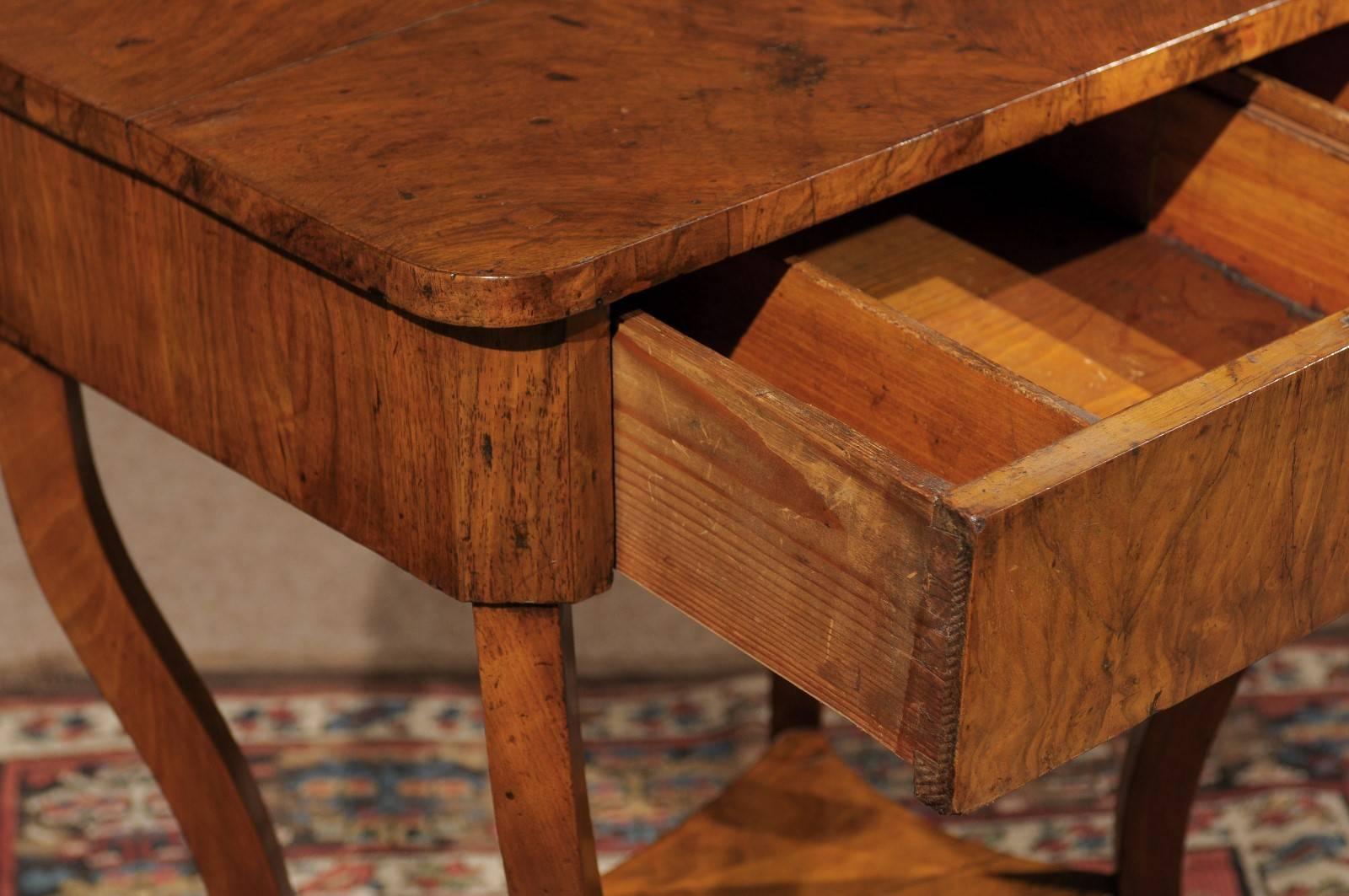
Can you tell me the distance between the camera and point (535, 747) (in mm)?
929

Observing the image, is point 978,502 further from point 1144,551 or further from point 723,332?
point 723,332

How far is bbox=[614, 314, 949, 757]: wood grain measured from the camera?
0.76m

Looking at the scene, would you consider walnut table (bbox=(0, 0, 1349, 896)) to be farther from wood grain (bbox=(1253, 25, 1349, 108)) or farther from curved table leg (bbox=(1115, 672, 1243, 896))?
curved table leg (bbox=(1115, 672, 1243, 896))

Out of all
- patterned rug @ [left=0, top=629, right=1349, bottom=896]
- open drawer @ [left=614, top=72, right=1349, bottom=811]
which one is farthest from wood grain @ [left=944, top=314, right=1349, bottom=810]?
patterned rug @ [left=0, top=629, right=1349, bottom=896]

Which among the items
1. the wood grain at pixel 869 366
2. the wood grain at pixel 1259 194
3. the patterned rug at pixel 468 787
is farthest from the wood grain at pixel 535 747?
the patterned rug at pixel 468 787

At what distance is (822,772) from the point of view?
1.56m

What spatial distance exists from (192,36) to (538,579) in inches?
12.5

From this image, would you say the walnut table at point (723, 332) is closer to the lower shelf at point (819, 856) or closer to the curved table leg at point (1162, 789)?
the curved table leg at point (1162, 789)

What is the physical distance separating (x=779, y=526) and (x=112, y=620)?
1.71 ft

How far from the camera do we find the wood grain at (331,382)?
32.8 inches

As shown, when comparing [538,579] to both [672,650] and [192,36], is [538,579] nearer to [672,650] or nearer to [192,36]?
[192,36]

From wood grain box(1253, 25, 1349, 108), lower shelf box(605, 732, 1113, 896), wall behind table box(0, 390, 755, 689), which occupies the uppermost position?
wood grain box(1253, 25, 1349, 108)

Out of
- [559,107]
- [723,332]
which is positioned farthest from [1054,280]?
[559,107]

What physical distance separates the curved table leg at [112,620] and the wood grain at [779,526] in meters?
0.41
